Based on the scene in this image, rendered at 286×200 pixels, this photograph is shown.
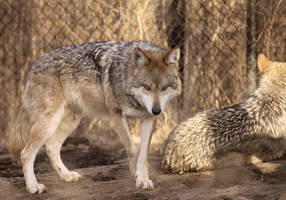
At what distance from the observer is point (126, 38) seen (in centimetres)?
701

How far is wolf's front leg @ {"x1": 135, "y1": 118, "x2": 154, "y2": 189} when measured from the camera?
3559mm

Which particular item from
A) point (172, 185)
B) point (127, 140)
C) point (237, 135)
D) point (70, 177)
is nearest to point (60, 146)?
point (70, 177)

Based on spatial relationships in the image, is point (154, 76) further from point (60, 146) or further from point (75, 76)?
point (60, 146)

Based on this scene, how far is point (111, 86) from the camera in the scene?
403 centimetres

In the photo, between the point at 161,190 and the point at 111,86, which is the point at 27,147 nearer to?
the point at 111,86

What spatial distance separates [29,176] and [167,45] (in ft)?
13.5

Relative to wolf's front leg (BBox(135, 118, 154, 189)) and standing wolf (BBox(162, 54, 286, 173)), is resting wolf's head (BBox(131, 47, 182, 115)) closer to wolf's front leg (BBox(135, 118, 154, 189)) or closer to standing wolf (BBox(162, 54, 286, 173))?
wolf's front leg (BBox(135, 118, 154, 189))

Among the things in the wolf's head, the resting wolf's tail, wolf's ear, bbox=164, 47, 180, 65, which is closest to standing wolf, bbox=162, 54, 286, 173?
the wolf's head

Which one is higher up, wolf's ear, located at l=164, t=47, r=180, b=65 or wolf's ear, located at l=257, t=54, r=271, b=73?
wolf's ear, located at l=164, t=47, r=180, b=65

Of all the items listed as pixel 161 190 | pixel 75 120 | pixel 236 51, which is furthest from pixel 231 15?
pixel 161 190

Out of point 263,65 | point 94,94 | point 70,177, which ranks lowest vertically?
point 70,177

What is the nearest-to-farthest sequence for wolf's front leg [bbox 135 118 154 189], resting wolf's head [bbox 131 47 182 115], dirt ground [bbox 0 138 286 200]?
dirt ground [bbox 0 138 286 200] → wolf's front leg [bbox 135 118 154 189] → resting wolf's head [bbox 131 47 182 115]

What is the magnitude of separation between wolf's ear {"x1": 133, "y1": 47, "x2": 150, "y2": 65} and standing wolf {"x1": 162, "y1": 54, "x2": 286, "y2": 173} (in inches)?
38.3

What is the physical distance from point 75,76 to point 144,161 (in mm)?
1245
